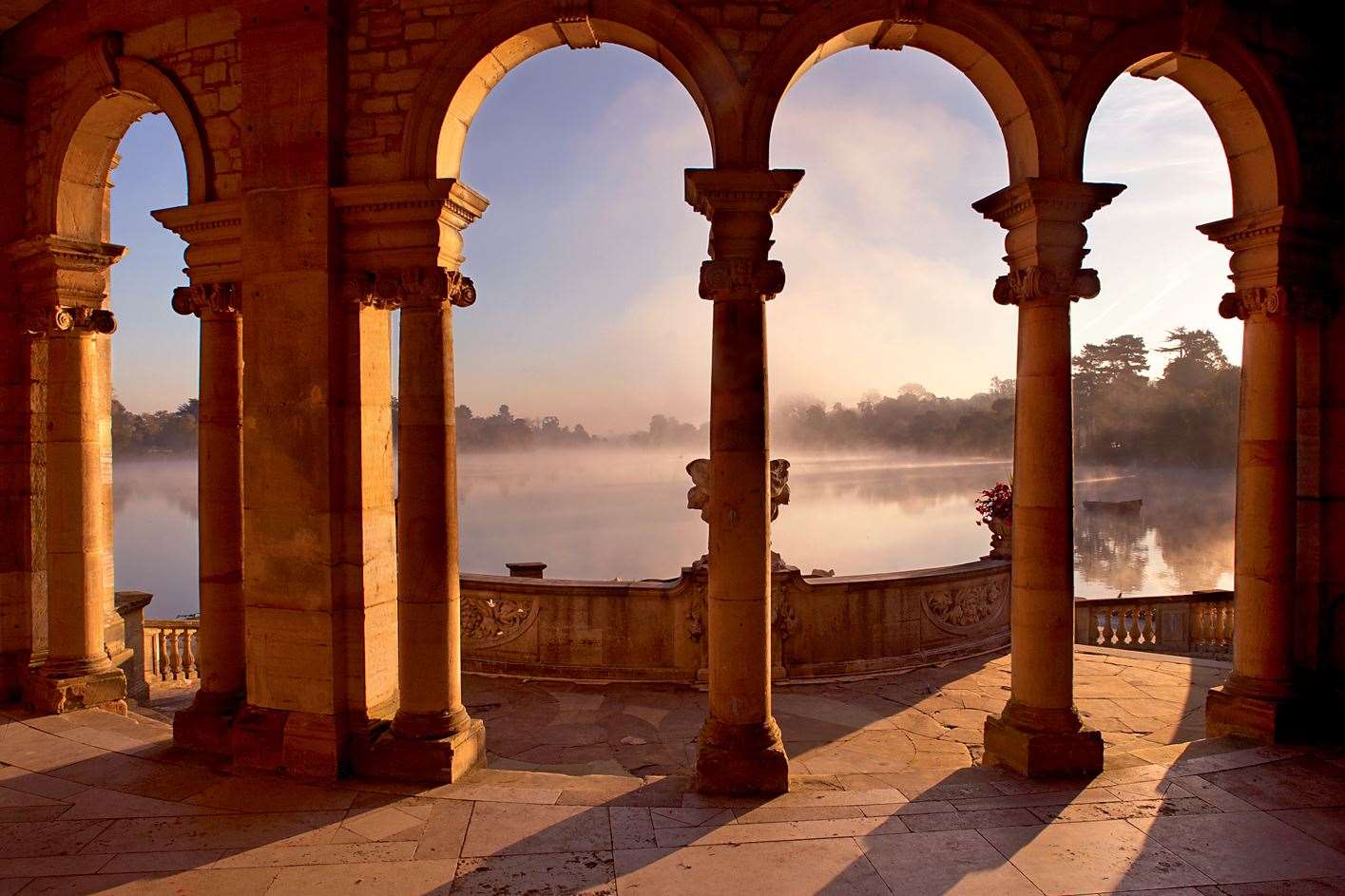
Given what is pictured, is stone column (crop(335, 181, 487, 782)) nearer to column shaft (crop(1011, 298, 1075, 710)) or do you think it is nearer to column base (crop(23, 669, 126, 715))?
column base (crop(23, 669, 126, 715))

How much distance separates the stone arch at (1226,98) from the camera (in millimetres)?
5738

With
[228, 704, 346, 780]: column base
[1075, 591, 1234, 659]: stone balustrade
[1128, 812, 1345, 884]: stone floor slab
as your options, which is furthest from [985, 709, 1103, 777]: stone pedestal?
[1075, 591, 1234, 659]: stone balustrade

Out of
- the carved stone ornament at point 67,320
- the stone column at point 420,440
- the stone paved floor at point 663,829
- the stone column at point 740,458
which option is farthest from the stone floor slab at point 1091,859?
the carved stone ornament at point 67,320

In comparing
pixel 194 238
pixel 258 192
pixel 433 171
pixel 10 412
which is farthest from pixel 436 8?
pixel 10 412

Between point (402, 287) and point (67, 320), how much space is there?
13.7ft

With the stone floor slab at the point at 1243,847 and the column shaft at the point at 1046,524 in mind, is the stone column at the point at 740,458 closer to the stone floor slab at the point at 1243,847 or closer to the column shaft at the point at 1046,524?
the column shaft at the point at 1046,524

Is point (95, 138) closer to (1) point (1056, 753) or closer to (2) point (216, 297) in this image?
(2) point (216, 297)

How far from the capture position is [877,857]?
438 cm

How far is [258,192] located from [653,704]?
6370mm

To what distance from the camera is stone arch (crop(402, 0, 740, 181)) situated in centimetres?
542

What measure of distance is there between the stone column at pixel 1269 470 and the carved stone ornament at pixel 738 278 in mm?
4212

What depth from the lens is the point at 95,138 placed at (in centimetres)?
732

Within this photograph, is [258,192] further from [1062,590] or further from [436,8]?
[1062,590]

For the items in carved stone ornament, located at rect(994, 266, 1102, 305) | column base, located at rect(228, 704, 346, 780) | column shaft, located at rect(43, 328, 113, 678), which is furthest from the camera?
column shaft, located at rect(43, 328, 113, 678)
